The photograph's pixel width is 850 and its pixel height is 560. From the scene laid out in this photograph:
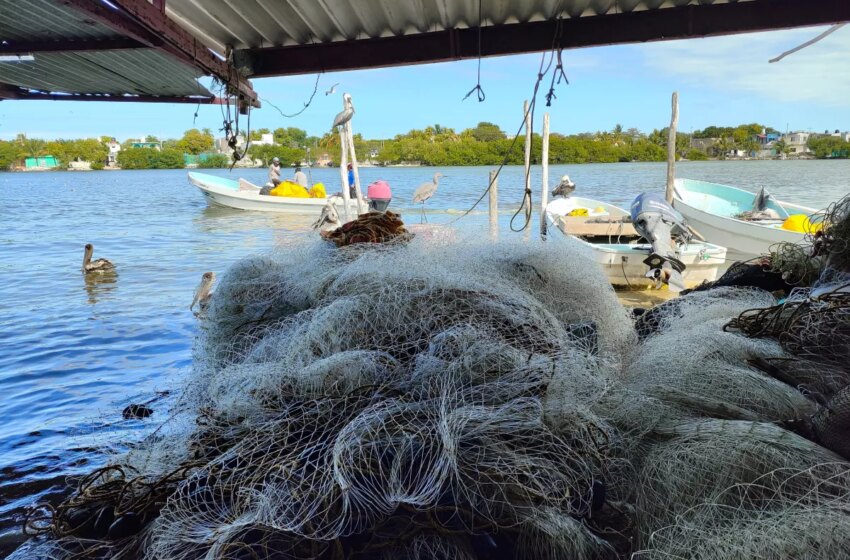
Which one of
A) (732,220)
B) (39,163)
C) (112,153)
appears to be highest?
(112,153)

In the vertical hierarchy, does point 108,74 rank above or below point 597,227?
above

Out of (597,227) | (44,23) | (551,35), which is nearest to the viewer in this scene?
(44,23)

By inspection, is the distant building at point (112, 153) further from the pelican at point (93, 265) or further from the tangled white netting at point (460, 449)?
the tangled white netting at point (460, 449)

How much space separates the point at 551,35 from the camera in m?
4.86

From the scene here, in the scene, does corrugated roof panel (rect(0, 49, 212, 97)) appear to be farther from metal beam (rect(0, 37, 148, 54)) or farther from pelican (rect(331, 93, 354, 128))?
pelican (rect(331, 93, 354, 128))

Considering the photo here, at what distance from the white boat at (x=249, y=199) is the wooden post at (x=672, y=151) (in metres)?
11.0

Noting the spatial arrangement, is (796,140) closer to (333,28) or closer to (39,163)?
(333,28)

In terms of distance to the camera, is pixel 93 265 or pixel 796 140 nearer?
pixel 93 265

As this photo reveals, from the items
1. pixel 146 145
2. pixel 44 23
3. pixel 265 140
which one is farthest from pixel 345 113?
pixel 146 145

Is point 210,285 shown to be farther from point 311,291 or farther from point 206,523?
point 206,523

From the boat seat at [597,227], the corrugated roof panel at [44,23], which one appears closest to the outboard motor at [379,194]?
the boat seat at [597,227]

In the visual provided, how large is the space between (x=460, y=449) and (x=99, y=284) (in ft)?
42.9

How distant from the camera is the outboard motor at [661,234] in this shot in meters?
10.7

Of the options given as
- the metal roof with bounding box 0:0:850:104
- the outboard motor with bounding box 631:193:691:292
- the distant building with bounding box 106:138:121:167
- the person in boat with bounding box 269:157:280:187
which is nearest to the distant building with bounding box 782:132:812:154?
the person in boat with bounding box 269:157:280:187
